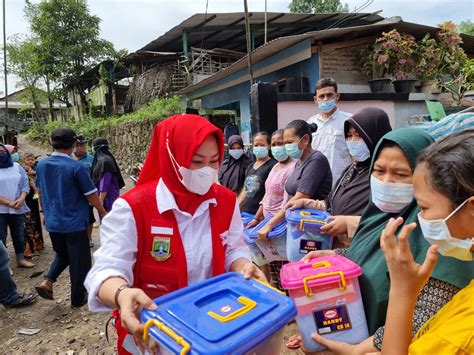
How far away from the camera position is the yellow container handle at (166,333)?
3.07 feet

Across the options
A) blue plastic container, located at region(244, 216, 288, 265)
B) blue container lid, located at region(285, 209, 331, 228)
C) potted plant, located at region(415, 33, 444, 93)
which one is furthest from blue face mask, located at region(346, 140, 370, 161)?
potted plant, located at region(415, 33, 444, 93)

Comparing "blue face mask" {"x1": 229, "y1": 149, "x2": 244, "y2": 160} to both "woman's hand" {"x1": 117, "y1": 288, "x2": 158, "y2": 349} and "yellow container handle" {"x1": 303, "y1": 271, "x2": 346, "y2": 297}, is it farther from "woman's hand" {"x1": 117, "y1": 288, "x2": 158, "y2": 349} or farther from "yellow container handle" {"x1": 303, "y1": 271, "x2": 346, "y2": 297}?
"woman's hand" {"x1": 117, "y1": 288, "x2": 158, "y2": 349}

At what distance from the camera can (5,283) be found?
3.74 meters

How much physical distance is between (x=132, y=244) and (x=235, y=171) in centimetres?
320

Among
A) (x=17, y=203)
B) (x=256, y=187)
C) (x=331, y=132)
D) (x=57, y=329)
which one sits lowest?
(x=57, y=329)

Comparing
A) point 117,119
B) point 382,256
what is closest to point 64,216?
point 382,256

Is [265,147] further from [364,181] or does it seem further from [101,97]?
[101,97]

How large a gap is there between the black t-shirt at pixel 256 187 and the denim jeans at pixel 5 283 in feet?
8.83

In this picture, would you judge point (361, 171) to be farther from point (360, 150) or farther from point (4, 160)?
point (4, 160)

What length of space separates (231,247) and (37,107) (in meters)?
27.5

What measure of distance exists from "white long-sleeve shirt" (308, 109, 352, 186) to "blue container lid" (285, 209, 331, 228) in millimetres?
1722

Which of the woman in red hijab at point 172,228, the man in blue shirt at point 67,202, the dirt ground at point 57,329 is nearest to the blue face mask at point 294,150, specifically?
the dirt ground at point 57,329

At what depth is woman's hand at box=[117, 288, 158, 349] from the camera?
1069mm

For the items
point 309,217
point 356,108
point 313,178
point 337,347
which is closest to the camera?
point 337,347
